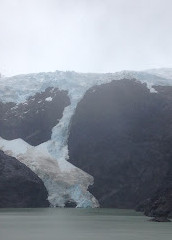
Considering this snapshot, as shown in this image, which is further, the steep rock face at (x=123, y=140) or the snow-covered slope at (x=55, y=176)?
the steep rock face at (x=123, y=140)

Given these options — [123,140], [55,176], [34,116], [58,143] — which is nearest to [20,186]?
[55,176]

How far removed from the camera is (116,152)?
111 meters

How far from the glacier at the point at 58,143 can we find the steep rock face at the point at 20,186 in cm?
255

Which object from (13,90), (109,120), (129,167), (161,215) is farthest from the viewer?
(13,90)

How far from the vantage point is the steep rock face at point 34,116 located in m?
123

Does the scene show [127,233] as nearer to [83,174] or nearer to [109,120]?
[83,174]

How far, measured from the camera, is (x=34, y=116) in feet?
416

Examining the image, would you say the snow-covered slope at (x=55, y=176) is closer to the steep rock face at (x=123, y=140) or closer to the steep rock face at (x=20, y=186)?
the steep rock face at (x=20, y=186)

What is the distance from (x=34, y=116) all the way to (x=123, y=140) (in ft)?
90.3

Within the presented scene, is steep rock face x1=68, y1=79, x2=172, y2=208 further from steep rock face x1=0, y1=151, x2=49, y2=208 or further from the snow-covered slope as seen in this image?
steep rock face x1=0, y1=151, x2=49, y2=208

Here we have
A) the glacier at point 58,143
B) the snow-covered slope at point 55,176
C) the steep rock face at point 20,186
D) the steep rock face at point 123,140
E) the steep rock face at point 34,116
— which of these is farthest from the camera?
the steep rock face at point 34,116

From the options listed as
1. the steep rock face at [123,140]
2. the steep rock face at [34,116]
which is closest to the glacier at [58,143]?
the steep rock face at [34,116]

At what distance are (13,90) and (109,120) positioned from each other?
31794 millimetres

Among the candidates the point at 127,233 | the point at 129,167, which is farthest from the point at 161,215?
the point at 129,167
